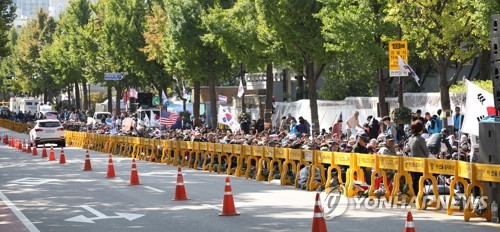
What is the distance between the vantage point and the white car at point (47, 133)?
49562 mm

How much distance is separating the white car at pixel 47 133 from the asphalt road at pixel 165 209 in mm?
22961

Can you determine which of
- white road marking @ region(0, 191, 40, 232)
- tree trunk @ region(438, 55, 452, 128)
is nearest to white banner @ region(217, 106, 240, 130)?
tree trunk @ region(438, 55, 452, 128)

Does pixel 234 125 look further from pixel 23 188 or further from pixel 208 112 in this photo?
pixel 208 112

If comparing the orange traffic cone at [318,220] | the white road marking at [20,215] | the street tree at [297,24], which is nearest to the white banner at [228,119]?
the street tree at [297,24]

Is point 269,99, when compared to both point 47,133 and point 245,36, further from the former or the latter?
point 47,133

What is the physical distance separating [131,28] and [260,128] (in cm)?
3210

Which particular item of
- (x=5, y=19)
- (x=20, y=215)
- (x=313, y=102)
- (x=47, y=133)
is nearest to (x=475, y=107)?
(x=20, y=215)

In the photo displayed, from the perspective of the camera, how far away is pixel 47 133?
163 feet

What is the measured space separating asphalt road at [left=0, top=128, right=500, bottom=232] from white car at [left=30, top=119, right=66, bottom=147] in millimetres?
22961

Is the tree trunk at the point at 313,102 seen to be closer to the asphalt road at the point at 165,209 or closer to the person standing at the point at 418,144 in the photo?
the asphalt road at the point at 165,209

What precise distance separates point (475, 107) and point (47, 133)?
37.2 metres

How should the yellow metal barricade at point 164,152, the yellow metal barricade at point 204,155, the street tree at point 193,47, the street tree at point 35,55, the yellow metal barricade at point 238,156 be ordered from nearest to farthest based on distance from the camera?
the yellow metal barricade at point 238,156
the yellow metal barricade at point 204,155
the yellow metal barricade at point 164,152
the street tree at point 193,47
the street tree at point 35,55

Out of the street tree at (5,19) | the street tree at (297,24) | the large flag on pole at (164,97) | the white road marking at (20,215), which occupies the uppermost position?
the street tree at (5,19)

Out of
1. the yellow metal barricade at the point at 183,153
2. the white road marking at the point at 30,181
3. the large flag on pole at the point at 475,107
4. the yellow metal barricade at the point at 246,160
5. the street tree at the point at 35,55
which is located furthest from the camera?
the street tree at the point at 35,55
